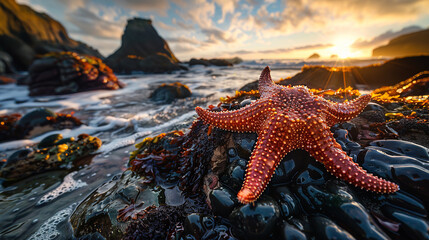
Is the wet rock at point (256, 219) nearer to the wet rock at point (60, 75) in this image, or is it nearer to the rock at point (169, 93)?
the rock at point (169, 93)

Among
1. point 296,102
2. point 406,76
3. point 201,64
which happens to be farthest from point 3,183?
point 201,64

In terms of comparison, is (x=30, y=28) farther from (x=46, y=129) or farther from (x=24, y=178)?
(x=24, y=178)

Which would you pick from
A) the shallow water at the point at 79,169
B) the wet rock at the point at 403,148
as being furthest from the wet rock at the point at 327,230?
the shallow water at the point at 79,169

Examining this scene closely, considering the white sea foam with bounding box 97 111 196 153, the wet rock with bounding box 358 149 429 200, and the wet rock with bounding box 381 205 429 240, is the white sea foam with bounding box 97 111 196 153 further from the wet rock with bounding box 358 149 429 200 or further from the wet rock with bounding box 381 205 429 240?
the wet rock with bounding box 381 205 429 240

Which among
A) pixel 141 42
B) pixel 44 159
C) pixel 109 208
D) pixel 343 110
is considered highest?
pixel 141 42

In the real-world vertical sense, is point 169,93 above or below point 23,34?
below

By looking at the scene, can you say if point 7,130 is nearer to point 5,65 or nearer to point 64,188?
point 64,188

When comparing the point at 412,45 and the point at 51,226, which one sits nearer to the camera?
the point at 51,226

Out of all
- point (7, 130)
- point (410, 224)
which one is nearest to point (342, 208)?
point (410, 224)
